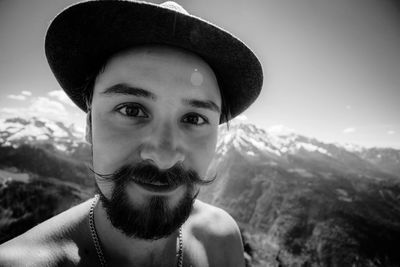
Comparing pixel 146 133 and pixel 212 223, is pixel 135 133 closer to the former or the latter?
pixel 146 133

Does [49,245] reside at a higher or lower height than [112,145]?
lower

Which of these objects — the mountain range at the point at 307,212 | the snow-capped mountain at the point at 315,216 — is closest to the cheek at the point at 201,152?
the mountain range at the point at 307,212

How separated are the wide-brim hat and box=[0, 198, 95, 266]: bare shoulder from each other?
1644 mm

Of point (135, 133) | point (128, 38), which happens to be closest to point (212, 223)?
point (135, 133)

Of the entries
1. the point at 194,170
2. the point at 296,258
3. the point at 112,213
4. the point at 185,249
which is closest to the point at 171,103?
the point at 194,170

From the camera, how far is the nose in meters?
1.92

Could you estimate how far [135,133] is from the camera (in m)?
2.01

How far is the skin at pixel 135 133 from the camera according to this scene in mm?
1981

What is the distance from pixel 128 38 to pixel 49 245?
221cm

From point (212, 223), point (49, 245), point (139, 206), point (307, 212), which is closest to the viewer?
point (139, 206)

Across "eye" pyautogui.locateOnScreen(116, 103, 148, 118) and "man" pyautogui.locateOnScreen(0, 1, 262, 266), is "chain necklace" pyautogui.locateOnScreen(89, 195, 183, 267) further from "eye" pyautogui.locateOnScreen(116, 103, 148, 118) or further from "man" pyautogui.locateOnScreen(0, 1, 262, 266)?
"eye" pyautogui.locateOnScreen(116, 103, 148, 118)

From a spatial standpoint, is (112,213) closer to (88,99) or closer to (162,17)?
(88,99)

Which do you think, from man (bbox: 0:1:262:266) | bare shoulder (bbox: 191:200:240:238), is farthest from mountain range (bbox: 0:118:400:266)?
man (bbox: 0:1:262:266)

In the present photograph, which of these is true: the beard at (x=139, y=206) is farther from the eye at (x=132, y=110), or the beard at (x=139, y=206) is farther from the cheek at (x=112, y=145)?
the eye at (x=132, y=110)
